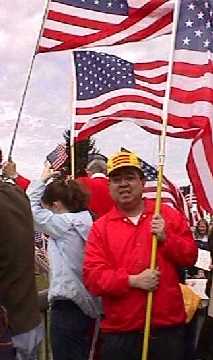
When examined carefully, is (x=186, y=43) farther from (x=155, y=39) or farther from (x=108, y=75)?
(x=108, y=75)

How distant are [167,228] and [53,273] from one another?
118cm

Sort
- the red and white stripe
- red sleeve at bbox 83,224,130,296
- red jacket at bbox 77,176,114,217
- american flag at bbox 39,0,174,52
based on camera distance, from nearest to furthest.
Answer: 1. red sleeve at bbox 83,224,130,296
2. the red and white stripe
3. american flag at bbox 39,0,174,52
4. red jacket at bbox 77,176,114,217

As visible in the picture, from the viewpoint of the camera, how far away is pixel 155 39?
20.1 ft

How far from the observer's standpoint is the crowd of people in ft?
13.6

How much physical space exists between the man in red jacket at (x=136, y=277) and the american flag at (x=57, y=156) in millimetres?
1914

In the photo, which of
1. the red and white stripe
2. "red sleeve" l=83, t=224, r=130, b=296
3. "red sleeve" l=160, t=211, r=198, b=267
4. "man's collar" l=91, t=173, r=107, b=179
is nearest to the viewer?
"red sleeve" l=83, t=224, r=130, b=296

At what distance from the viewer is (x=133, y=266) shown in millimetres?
4516

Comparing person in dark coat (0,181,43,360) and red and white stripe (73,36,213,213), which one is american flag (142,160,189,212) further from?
person in dark coat (0,181,43,360)

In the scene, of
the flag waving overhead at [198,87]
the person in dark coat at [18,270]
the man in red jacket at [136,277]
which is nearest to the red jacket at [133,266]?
the man in red jacket at [136,277]

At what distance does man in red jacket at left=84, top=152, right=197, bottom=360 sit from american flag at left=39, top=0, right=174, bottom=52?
1.77m

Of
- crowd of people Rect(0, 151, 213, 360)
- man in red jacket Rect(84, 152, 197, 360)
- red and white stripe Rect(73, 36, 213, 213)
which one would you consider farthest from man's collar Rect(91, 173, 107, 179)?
man in red jacket Rect(84, 152, 197, 360)

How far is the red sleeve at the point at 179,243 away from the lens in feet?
14.8

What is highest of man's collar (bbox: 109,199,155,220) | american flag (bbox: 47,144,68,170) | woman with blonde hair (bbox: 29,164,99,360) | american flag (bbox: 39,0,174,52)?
american flag (bbox: 39,0,174,52)

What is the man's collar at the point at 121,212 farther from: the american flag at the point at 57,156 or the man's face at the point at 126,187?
the american flag at the point at 57,156
